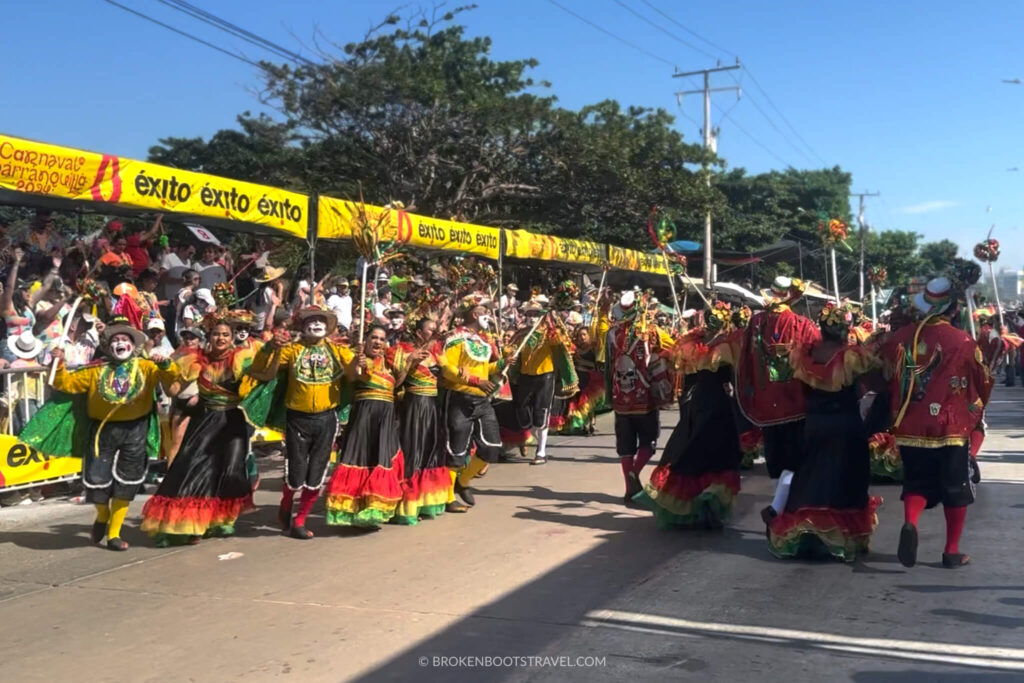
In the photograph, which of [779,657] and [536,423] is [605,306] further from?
[779,657]

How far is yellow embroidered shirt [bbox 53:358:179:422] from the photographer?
7.05 m

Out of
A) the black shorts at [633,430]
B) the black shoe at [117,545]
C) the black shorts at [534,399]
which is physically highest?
the black shorts at [534,399]

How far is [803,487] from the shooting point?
6633mm

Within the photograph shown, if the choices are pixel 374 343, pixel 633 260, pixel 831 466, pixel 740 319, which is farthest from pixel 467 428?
pixel 633 260

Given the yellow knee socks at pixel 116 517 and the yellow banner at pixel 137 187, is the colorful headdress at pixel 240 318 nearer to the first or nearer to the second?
the yellow knee socks at pixel 116 517

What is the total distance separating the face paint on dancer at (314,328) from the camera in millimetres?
7559

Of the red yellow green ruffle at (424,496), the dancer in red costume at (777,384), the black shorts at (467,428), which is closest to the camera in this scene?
the dancer in red costume at (777,384)

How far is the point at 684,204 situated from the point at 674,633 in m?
21.2

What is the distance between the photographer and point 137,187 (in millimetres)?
9203

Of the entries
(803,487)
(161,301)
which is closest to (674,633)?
(803,487)

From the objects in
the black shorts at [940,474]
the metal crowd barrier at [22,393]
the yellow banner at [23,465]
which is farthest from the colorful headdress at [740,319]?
the metal crowd barrier at [22,393]

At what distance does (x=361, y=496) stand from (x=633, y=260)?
13.8 meters

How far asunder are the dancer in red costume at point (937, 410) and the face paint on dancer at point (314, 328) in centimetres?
400

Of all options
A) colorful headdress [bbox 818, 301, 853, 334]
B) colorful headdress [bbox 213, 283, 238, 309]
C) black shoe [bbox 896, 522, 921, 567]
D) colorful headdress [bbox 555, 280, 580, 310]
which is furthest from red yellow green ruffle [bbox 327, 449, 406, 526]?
colorful headdress [bbox 555, 280, 580, 310]
